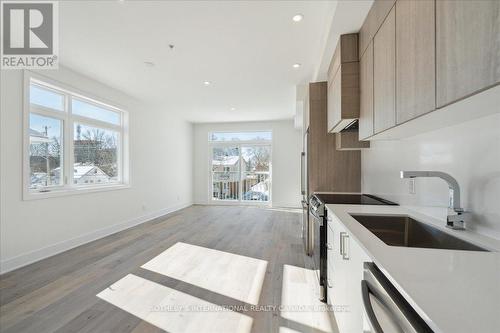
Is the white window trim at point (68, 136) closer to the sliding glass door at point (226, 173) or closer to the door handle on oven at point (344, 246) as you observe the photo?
the sliding glass door at point (226, 173)

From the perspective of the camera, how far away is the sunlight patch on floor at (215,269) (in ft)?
7.38

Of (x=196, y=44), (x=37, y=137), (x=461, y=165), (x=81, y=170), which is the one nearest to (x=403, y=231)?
(x=461, y=165)

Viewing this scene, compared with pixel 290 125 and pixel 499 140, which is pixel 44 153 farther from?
pixel 290 125

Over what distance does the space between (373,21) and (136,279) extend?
10.7 feet

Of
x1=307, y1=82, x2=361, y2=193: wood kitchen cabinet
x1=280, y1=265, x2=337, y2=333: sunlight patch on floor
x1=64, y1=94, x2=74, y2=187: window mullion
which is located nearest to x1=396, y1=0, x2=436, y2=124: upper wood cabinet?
x1=307, y1=82, x2=361, y2=193: wood kitchen cabinet

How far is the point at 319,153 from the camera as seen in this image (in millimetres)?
2771

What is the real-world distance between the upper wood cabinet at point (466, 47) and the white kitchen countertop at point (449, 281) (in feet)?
1.96

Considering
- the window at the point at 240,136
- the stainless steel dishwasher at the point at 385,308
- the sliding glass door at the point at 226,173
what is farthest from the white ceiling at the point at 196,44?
the sliding glass door at the point at 226,173

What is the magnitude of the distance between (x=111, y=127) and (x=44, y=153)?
1.32 meters

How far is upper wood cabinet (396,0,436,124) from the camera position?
37.7 inches

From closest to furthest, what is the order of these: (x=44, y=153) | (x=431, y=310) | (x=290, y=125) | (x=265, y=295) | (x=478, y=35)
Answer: (x=431, y=310)
(x=478, y=35)
(x=265, y=295)
(x=44, y=153)
(x=290, y=125)

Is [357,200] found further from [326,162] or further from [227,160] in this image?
[227,160]

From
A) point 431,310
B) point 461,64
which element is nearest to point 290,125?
point 461,64

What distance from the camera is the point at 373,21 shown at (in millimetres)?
1617
